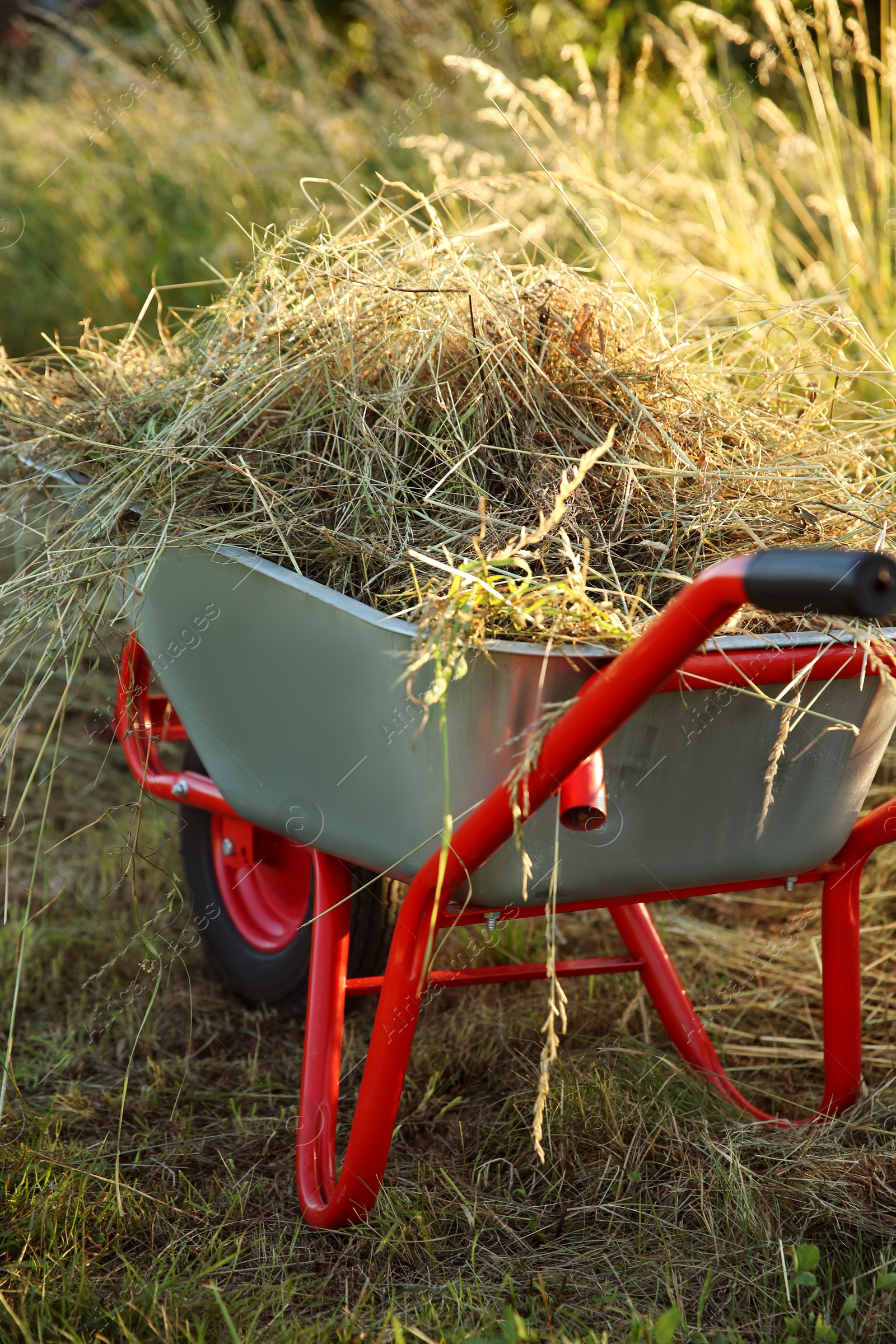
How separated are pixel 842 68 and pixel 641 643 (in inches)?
91.0

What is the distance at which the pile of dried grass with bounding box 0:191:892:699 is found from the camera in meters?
1.18

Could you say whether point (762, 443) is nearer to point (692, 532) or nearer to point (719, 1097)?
point (692, 532)

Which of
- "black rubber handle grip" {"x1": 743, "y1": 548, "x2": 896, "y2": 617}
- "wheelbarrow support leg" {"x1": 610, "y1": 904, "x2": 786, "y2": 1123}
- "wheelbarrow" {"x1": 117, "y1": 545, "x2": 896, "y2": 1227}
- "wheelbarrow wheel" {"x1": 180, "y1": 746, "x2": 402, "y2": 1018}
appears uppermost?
"black rubber handle grip" {"x1": 743, "y1": 548, "x2": 896, "y2": 617}

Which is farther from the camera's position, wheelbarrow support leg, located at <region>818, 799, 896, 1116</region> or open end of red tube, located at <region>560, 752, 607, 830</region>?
wheelbarrow support leg, located at <region>818, 799, 896, 1116</region>

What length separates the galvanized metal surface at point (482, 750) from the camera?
979mm

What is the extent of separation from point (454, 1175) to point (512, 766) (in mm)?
622

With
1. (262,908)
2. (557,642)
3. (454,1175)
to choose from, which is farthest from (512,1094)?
(557,642)

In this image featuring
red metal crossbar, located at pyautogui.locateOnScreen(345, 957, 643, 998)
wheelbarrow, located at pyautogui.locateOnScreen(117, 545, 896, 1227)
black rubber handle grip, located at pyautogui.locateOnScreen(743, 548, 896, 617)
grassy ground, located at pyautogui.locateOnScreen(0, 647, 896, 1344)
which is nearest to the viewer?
black rubber handle grip, located at pyautogui.locateOnScreen(743, 548, 896, 617)

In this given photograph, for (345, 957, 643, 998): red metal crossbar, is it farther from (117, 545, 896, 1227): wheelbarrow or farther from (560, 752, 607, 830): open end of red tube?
(560, 752, 607, 830): open end of red tube

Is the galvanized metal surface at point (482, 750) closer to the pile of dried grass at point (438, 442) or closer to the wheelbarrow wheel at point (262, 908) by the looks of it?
the pile of dried grass at point (438, 442)

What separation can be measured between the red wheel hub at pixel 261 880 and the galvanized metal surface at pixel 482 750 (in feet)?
1.44

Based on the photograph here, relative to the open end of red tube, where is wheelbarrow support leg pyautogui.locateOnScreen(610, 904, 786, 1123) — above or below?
below

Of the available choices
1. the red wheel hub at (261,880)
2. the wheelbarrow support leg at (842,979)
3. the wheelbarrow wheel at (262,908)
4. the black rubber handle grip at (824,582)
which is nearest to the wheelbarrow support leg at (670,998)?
the wheelbarrow support leg at (842,979)

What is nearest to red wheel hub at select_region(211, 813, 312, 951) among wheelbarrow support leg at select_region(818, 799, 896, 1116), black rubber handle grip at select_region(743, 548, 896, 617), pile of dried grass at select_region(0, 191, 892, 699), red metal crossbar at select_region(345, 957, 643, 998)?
red metal crossbar at select_region(345, 957, 643, 998)
